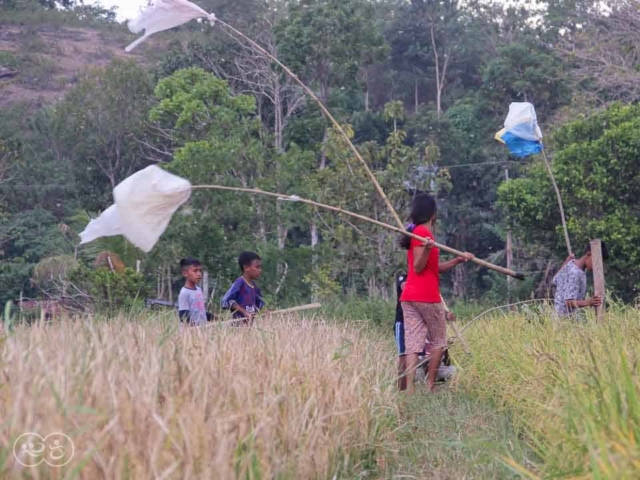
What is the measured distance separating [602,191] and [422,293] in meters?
12.0

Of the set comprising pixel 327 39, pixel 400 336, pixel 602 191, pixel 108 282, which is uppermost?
pixel 327 39

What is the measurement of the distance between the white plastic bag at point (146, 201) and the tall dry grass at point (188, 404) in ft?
1.76

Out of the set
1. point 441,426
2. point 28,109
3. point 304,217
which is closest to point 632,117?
point 304,217

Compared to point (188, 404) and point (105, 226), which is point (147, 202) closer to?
point (105, 226)

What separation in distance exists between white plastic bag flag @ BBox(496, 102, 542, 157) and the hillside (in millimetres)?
→ 36393

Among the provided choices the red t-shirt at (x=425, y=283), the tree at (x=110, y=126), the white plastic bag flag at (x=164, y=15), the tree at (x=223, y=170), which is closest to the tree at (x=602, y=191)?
the tree at (x=223, y=170)

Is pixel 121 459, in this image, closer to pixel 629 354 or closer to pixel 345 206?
pixel 629 354

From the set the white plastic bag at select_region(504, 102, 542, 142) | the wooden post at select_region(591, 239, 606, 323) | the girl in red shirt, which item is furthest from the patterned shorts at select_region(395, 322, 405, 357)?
the white plastic bag at select_region(504, 102, 542, 142)

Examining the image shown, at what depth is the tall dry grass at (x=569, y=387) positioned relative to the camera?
3.67 meters

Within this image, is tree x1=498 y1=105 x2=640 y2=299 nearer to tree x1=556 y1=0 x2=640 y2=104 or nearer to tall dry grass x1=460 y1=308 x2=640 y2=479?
tree x1=556 y1=0 x2=640 y2=104

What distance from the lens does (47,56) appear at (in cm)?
5684

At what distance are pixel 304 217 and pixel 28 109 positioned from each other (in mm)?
23592

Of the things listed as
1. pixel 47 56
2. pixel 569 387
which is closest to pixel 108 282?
pixel 569 387

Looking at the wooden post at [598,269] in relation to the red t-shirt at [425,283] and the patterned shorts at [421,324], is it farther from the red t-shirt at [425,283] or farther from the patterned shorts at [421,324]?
the red t-shirt at [425,283]
